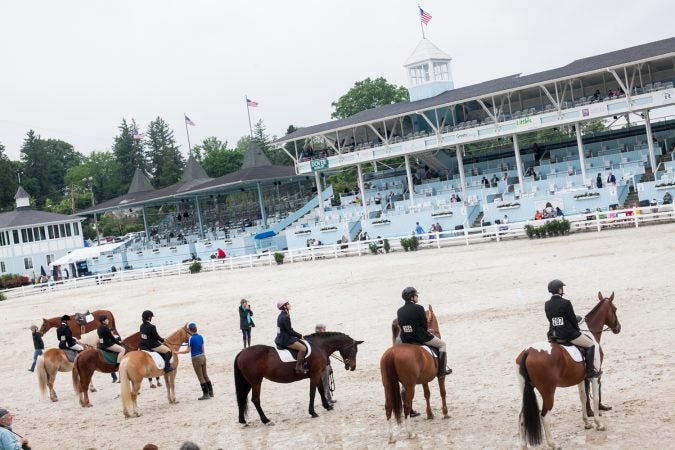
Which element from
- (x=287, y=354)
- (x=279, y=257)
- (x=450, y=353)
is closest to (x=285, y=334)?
(x=287, y=354)

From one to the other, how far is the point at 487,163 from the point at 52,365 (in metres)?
38.1

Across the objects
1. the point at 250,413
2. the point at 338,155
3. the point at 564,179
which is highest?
the point at 338,155

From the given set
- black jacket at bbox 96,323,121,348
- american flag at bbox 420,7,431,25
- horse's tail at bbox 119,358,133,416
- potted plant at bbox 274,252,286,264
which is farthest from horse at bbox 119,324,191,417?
american flag at bbox 420,7,431,25

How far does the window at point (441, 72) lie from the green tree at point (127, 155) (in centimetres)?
7291

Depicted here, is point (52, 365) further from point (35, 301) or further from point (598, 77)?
point (598, 77)

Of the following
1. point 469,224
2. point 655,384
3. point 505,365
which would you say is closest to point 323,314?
point 505,365

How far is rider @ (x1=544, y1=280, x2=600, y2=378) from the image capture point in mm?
9977

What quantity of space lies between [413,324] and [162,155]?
382ft

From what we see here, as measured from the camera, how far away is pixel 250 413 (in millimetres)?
13547

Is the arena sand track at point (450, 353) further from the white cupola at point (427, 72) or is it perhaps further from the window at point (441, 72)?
the window at point (441, 72)

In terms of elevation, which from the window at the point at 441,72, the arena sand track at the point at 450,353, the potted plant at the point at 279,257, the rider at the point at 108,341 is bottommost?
the arena sand track at the point at 450,353

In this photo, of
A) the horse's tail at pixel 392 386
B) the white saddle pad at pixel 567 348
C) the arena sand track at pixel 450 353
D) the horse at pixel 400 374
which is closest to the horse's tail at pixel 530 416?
the white saddle pad at pixel 567 348

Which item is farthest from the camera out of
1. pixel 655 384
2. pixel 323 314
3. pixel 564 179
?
pixel 564 179

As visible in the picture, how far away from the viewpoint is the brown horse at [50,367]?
17.0 m
